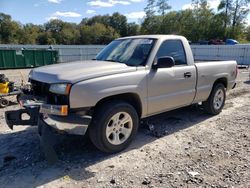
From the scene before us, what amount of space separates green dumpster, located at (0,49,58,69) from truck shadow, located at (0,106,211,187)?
627 inches

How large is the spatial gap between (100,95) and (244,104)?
529 cm

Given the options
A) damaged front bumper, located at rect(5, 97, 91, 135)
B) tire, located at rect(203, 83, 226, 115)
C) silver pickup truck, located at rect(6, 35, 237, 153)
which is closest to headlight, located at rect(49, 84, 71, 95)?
silver pickup truck, located at rect(6, 35, 237, 153)

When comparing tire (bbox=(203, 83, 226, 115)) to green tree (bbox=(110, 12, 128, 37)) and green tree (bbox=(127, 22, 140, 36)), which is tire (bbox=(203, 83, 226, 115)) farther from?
green tree (bbox=(110, 12, 128, 37))

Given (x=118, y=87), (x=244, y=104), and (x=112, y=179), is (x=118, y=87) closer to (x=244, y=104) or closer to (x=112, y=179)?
(x=112, y=179)

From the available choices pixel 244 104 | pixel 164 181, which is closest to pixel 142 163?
pixel 164 181

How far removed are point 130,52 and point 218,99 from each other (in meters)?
2.91

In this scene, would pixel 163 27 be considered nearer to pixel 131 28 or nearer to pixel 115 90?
pixel 131 28

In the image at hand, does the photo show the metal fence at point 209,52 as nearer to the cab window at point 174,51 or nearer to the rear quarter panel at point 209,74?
the rear quarter panel at point 209,74

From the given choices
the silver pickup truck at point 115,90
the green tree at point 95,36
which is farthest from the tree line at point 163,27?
→ the silver pickup truck at point 115,90

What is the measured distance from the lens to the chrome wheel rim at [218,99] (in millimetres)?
6270

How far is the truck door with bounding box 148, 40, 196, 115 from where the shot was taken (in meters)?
4.53

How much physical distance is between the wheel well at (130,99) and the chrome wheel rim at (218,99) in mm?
2604

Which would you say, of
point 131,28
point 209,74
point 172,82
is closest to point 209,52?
point 209,74

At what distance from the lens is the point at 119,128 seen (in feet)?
13.8
